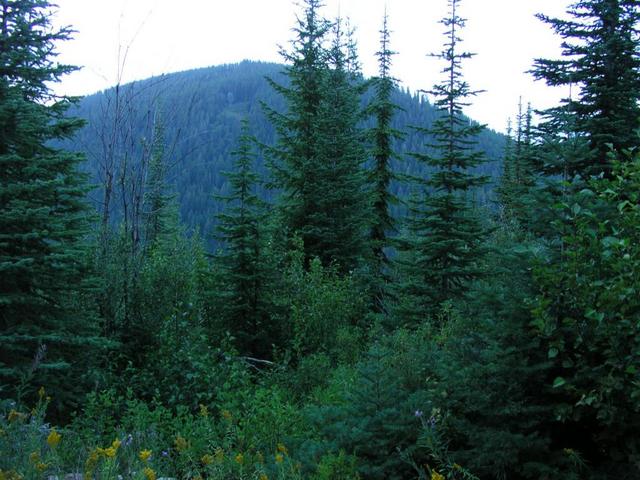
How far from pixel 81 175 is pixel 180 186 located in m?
82.7

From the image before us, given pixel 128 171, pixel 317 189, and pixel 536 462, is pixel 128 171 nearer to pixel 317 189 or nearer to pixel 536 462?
pixel 317 189

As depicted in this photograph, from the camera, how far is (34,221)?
6348 mm

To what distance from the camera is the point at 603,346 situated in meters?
4.03

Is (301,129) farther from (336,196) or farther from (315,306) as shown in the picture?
(315,306)

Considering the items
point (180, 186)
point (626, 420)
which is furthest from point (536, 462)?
point (180, 186)

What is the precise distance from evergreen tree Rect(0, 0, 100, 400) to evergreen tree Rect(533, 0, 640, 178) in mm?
9398

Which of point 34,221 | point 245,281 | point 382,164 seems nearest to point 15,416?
point 34,221

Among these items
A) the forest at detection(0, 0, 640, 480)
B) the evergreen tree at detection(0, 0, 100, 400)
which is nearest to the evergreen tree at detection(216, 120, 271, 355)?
the forest at detection(0, 0, 640, 480)

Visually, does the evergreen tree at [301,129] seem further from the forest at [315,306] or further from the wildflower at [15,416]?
the wildflower at [15,416]

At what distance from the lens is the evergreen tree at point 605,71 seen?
32.9 ft

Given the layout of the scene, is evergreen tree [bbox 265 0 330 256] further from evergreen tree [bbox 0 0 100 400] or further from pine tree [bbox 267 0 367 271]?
evergreen tree [bbox 0 0 100 400]

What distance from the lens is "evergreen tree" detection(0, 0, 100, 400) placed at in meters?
6.23

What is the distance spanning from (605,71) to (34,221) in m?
11.1

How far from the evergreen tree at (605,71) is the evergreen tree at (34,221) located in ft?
30.8
